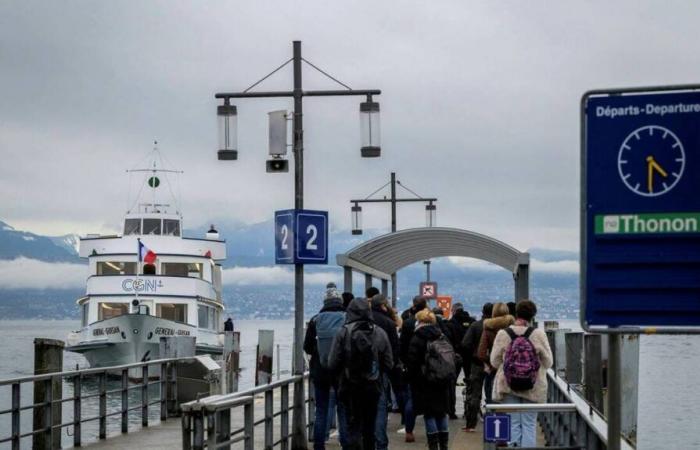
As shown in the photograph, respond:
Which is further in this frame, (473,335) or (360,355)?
(473,335)

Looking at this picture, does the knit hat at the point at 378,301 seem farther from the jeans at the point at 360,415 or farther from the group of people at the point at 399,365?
the jeans at the point at 360,415

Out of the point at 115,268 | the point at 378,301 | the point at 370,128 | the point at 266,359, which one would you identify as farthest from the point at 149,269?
the point at 378,301

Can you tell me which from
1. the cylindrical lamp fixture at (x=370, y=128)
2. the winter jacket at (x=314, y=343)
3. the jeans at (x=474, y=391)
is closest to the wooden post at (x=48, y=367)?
the winter jacket at (x=314, y=343)

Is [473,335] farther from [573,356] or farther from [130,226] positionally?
[130,226]

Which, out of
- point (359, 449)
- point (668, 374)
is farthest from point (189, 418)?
point (668, 374)

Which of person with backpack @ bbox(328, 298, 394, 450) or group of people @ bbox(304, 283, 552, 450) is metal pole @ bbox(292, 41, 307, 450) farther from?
person with backpack @ bbox(328, 298, 394, 450)

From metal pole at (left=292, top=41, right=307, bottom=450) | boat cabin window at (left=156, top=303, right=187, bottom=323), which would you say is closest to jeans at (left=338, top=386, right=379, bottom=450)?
metal pole at (left=292, top=41, right=307, bottom=450)

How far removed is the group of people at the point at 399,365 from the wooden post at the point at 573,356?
3970mm

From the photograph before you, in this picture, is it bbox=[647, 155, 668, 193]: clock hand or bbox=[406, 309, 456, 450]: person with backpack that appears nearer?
bbox=[647, 155, 668, 193]: clock hand

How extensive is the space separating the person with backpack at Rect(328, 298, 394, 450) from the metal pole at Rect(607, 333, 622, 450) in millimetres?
7024

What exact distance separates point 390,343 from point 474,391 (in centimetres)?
494

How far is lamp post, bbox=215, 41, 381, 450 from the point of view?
14.5 m

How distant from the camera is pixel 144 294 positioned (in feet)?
146

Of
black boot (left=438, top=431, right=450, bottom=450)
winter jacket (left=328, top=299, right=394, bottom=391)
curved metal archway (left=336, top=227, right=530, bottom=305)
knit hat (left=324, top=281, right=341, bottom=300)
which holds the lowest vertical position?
black boot (left=438, top=431, right=450, bottom=450)
